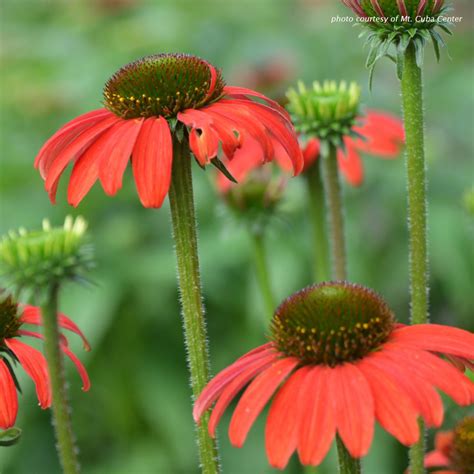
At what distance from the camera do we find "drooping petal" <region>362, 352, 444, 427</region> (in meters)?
0.70

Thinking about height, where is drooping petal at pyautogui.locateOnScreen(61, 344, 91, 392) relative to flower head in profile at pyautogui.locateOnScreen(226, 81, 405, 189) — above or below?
below

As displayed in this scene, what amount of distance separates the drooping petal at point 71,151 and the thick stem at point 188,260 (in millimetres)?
67

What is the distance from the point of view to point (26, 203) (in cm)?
258

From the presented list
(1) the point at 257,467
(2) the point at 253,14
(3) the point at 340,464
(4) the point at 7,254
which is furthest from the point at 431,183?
(3) the point at 340,464

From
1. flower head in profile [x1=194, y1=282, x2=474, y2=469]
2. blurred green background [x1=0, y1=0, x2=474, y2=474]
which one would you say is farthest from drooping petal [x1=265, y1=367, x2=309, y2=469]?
blurred green background [x1=0, y1=0, x2=474, y2=474]

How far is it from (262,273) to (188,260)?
0.60 metres

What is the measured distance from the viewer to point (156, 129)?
0.86 metres

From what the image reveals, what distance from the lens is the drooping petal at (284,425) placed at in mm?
701

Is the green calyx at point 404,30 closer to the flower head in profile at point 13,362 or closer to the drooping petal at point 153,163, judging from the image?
the drooping petal at point 153,163

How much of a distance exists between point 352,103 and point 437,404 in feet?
2.19

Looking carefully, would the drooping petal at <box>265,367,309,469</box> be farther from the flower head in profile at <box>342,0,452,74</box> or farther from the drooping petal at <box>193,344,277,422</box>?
the flower head in profile at <box>342,0,452,74</box>

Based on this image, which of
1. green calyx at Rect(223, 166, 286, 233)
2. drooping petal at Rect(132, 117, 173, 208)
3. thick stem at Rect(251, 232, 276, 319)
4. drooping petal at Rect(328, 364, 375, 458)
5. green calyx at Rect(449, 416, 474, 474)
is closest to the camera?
drooping petal at Rect(328, 364, 375, 458)

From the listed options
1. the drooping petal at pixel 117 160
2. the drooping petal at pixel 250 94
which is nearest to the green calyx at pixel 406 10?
the drooping petal at pixel 250 94

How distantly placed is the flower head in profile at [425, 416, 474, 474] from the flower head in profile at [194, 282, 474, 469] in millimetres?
209
